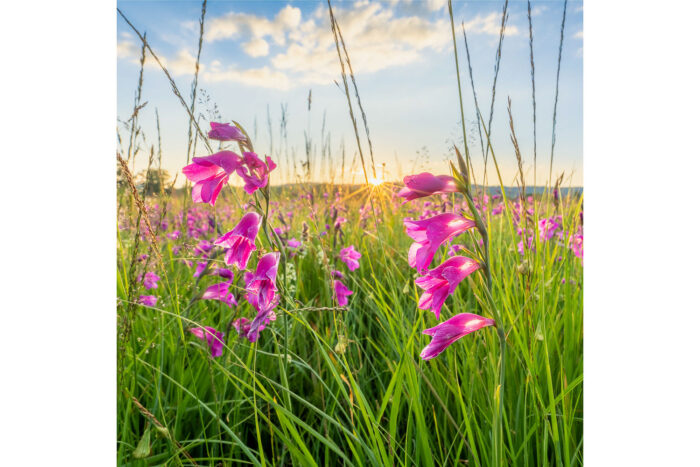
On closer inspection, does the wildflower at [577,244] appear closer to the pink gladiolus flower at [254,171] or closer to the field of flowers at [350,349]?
the field of flowers at [350,349]

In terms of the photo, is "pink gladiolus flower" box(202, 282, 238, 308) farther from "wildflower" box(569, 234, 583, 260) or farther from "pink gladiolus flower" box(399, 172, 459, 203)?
"wildflower" box(569, 234, 583, 260)

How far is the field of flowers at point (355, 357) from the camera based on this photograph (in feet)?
2.03

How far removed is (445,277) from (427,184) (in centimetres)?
14

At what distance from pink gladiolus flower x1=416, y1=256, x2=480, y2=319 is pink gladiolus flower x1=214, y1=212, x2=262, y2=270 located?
28cm

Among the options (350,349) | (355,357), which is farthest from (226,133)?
(355,357)

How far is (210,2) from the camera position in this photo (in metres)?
1.38

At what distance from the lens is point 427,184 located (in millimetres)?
570

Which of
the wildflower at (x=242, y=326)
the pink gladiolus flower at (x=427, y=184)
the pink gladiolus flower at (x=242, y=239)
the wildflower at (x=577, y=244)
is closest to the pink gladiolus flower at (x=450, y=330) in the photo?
the pink gladiolus flower at (x=427, y=184)

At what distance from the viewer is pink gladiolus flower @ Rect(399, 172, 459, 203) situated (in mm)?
563

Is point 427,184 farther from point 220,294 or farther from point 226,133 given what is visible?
point 220,294

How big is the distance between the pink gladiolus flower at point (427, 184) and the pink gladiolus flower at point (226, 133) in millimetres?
270
